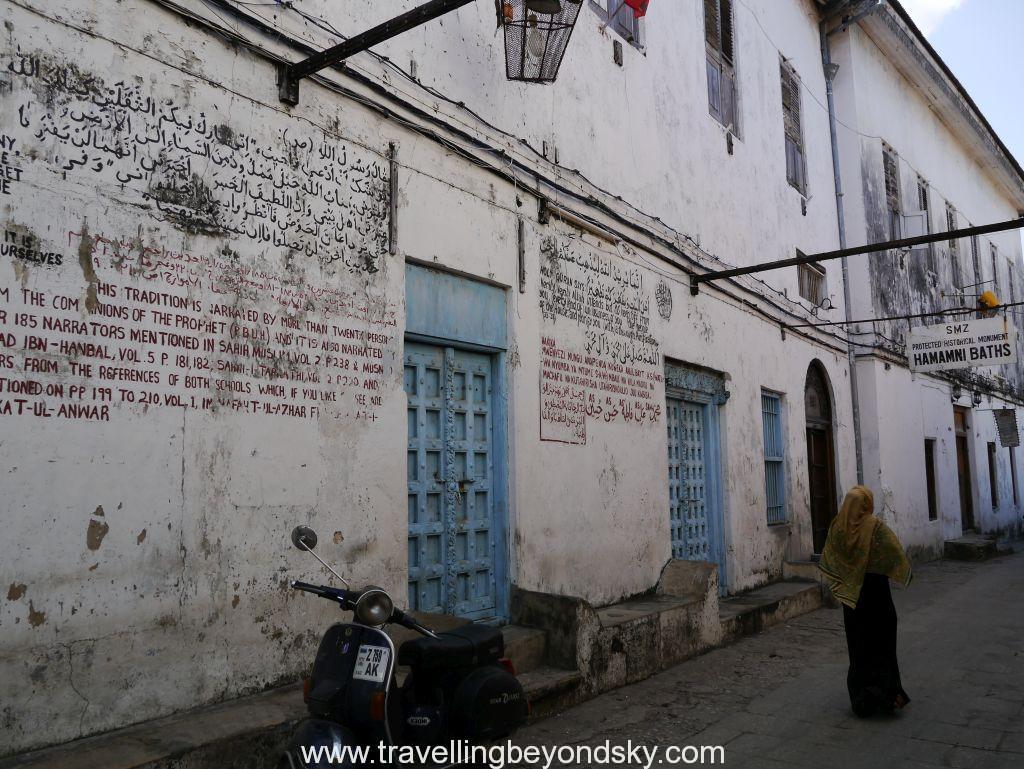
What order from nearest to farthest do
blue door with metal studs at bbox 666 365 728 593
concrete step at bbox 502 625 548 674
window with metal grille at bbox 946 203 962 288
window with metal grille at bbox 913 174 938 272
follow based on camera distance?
concrete step at bbox 502 625 548 674, blue door with metal studs at bbox 666 365 728 593, window with metal grille at bbox 913 174 938 272, window with metal grille at bbox 946 203 962 288

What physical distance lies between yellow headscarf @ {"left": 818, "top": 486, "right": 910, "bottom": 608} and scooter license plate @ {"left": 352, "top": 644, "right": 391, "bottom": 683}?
3.29 m

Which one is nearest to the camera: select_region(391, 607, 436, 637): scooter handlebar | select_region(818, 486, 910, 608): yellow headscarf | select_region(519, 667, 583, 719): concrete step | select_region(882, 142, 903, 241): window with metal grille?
select_region(391, 607, 436, 637): scooter handlebar

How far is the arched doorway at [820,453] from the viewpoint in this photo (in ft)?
39.3

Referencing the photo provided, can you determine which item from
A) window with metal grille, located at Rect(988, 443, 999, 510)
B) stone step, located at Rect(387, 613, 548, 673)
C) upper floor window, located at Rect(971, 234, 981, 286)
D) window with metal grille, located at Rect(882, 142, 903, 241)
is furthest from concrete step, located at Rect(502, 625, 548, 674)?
upper floor window, located at Rect(971, 234, 981, 286)

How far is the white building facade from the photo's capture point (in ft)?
11.1

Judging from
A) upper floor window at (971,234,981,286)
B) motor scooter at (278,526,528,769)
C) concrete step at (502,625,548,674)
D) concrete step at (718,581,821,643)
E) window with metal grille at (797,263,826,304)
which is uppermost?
upper floor window at (971,234,981,286)

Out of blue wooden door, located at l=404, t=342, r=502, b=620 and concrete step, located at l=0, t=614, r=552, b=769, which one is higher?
blue wooden door, located at l=404, t=342, r=502, b=620

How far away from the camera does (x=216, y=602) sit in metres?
3.87

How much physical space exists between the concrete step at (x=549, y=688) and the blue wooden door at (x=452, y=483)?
2.08 ft

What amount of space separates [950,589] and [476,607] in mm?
8455

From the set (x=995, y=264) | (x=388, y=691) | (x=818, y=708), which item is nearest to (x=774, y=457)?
(x=818, y=708)

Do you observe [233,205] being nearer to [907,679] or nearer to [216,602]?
[216,602]

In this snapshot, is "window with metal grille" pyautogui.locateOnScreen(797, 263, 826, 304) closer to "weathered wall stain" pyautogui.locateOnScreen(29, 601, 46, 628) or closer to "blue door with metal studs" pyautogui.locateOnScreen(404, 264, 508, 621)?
"blue door with metal studs" pyautogui.locateOnScreen(404, 264, 508, 621)

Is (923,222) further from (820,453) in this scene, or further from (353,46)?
(353,46)
